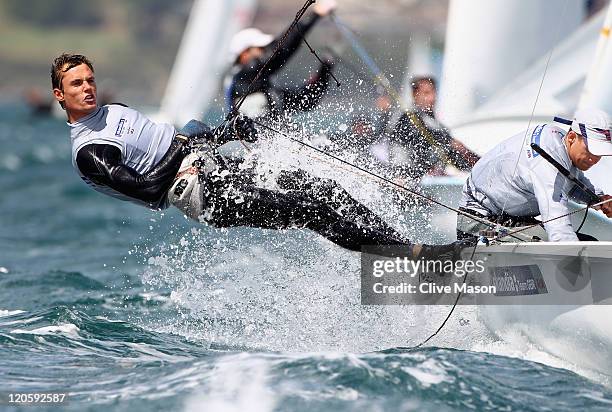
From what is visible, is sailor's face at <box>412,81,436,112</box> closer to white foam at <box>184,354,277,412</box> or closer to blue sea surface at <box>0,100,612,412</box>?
blue sea surface at <box>0,100,612,412</box>

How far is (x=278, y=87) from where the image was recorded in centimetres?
542

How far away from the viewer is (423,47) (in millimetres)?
9750

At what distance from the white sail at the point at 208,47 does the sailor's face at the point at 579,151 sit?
7.82 meters

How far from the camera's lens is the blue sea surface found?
314 cm

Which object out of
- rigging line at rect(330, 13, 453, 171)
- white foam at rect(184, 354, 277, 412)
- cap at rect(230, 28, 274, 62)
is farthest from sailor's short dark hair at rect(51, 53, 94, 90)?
rigging line at rect(330, 13, 453, 171)

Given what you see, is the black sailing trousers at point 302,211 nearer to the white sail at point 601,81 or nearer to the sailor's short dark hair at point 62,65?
the sailor's short dark hair at point 62,65

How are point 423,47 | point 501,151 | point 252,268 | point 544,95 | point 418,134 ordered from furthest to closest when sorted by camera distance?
point 423,47, point 544,95, point 418,134, point 252,268, point 501,151

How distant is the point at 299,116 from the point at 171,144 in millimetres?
1279

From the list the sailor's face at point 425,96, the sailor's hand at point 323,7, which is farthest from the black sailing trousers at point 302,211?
the sailor's face at point 425,96

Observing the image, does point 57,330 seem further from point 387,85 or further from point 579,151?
point 387,85

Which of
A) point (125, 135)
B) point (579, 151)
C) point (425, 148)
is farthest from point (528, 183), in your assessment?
point (425, 148)

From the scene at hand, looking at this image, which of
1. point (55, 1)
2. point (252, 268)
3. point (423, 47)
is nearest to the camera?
point (252, 268)

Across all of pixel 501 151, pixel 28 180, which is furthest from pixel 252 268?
pixel 28 180

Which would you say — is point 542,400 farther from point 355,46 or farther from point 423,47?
point 423,47
